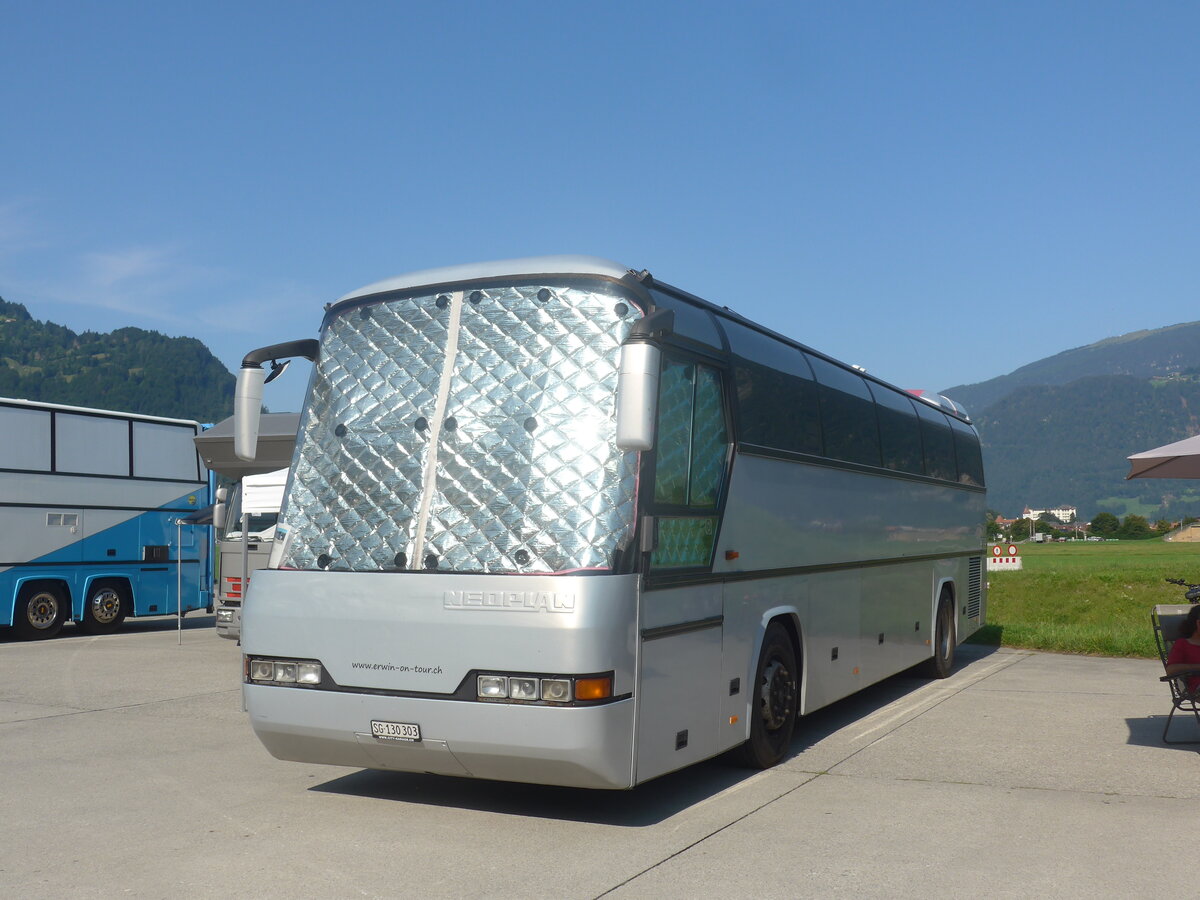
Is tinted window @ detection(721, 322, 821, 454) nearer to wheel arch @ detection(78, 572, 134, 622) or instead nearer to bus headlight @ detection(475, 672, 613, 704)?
bus headlight @ detection(475, 672, 613, 704)

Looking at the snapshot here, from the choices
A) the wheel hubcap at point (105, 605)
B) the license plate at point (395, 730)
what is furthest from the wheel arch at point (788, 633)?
the wheel hubcap at point (105, 605)

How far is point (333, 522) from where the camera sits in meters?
6.79

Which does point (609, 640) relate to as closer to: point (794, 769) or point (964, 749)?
point (794, 769)

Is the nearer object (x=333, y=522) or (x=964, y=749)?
(x=333, y=522)

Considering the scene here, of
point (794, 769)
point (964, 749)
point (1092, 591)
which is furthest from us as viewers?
point (1092, 591)

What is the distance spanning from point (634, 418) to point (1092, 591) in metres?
→ 32.3

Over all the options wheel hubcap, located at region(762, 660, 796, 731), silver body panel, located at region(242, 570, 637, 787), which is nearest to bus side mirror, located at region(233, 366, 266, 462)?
silver body panel, located at region(242, 570, 637, 787)

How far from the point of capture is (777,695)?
8.38m

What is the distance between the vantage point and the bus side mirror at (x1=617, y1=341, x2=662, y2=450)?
5.79m

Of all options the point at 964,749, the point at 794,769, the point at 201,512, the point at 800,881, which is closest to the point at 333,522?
the point at 800,881

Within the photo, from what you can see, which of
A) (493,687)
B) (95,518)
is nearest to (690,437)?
(493,687)

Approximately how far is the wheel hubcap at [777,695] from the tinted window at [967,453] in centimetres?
725

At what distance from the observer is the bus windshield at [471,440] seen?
6.29 metres

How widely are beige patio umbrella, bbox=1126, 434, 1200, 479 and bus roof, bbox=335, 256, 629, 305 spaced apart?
23.1 feet
